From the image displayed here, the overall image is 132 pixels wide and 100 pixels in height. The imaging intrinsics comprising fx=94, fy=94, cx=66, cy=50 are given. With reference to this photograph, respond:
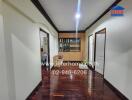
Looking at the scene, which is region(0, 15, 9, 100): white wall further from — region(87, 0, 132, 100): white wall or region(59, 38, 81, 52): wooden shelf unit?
region(59, 38, 81, 52): wooden shelf unit

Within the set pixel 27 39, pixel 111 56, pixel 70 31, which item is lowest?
pixel 111 56

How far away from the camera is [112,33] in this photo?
9.78 ft

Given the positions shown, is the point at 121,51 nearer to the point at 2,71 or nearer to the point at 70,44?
the point at 2,71

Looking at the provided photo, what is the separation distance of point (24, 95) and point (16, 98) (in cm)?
35

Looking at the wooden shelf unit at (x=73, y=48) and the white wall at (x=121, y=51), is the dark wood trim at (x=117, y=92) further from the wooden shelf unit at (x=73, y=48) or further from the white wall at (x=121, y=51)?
the wooden shelf unit at (x=73, y=48)

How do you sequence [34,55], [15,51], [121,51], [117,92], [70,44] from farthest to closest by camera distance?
[70,44] < [34,55] < [117,92] < [121,51] < [15,51]

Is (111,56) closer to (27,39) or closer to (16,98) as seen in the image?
(27,39)

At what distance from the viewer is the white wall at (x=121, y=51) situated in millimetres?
2160

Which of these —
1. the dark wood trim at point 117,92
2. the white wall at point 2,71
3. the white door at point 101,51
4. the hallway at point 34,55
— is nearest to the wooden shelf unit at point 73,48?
the white door at point 101,51

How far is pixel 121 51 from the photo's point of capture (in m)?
2.48

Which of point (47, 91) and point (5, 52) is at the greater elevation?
point (5, 52)

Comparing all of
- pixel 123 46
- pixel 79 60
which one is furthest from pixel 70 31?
pixel 123 46
